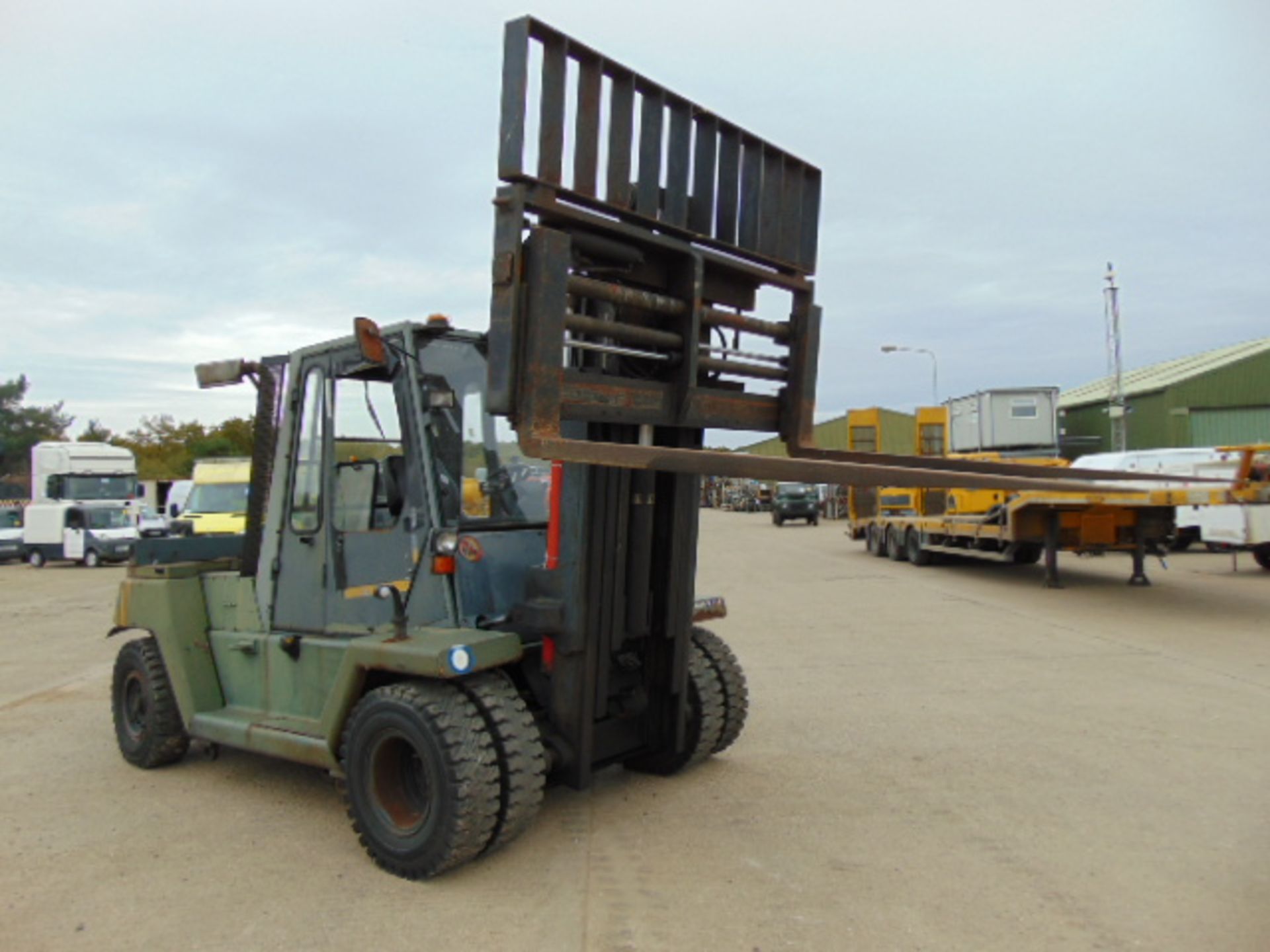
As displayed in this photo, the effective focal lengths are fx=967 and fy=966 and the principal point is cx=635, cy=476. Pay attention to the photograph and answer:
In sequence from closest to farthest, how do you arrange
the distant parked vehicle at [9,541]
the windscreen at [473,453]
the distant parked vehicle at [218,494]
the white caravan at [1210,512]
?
the windscreen at [473,453]
the white caravan at [1210,512]
the distant parked vehicle at [218,494]
the distant parked vehicle at [9,541]

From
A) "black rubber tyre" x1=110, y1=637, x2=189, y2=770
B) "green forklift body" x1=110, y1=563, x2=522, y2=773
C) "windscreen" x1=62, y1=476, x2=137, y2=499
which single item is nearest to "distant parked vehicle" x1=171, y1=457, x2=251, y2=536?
"windscreen" x1=62, y1=476, x2=137, y2=499

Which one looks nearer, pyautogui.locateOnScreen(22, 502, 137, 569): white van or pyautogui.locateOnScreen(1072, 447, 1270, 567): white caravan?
pyautogui.locateOnScreen(1072, 447, 1270, 567): white caravan

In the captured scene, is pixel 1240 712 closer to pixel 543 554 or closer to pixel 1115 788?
pixel 1115 788

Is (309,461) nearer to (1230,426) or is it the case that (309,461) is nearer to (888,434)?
(888,434)

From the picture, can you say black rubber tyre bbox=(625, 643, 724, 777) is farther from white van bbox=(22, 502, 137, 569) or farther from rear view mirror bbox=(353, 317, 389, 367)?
white van bbox=(22, 502, 137, 569)

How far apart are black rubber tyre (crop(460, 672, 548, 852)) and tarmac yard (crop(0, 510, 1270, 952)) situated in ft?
0.89

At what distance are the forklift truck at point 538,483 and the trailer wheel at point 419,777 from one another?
0.04 feet

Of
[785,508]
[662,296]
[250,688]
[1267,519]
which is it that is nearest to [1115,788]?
[662,296]

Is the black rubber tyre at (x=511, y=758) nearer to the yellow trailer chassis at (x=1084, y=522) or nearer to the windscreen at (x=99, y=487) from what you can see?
the yellow trailer chassis at (x=1084, y=522)

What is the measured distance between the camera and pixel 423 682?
4.42 meters

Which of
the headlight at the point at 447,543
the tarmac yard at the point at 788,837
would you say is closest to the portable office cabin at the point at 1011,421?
the tarmac yard at the point at 788,837

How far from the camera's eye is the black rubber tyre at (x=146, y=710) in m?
5.98

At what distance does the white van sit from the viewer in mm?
25016

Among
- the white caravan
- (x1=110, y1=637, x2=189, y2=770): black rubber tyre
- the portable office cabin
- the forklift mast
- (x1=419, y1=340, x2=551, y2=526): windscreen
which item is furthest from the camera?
the portable office cabin
